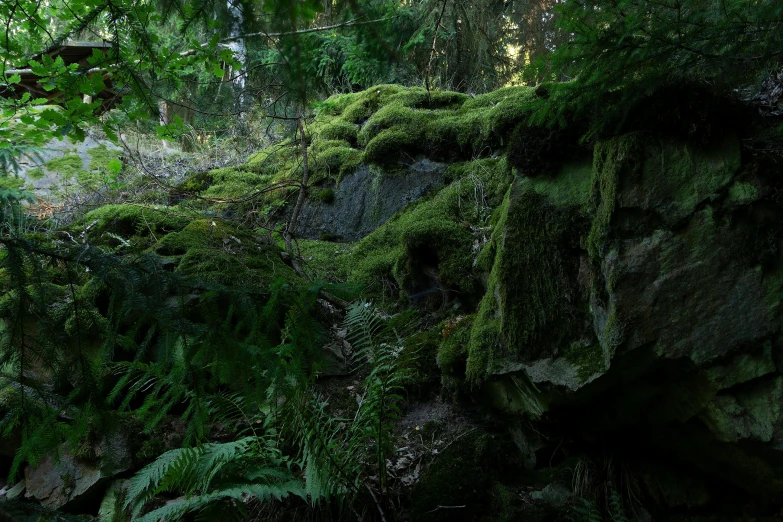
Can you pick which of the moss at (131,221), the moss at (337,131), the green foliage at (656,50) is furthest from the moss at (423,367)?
the moss at (337,131)

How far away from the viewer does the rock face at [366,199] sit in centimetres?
613

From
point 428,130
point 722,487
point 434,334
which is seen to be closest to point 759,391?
point 722,487

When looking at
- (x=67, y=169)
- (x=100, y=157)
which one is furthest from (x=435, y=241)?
(x=100, y=157)

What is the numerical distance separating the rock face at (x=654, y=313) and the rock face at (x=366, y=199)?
2738mm

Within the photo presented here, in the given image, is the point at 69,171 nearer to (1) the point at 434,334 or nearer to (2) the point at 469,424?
(1) the point at 434,334

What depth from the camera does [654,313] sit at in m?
2.82

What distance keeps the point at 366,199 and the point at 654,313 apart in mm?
4345

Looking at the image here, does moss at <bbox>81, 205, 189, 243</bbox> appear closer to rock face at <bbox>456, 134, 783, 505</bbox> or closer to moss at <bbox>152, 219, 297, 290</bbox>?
moss at <bbox>152, 219, 297, 290</bbox>

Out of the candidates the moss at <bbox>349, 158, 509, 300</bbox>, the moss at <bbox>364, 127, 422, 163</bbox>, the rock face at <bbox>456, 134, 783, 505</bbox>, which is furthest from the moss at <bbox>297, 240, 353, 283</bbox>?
the rock face at <bbox>456, 134, 783, 505</bbox>

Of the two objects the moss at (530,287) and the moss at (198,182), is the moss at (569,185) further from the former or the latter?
the moss at (198,182)

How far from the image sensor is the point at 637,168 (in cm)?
302

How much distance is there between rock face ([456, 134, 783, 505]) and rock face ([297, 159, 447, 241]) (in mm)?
2738

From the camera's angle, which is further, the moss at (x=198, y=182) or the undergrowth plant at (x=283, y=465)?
the moss at (x=198, y=182)

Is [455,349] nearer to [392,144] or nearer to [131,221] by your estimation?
[392,144]
